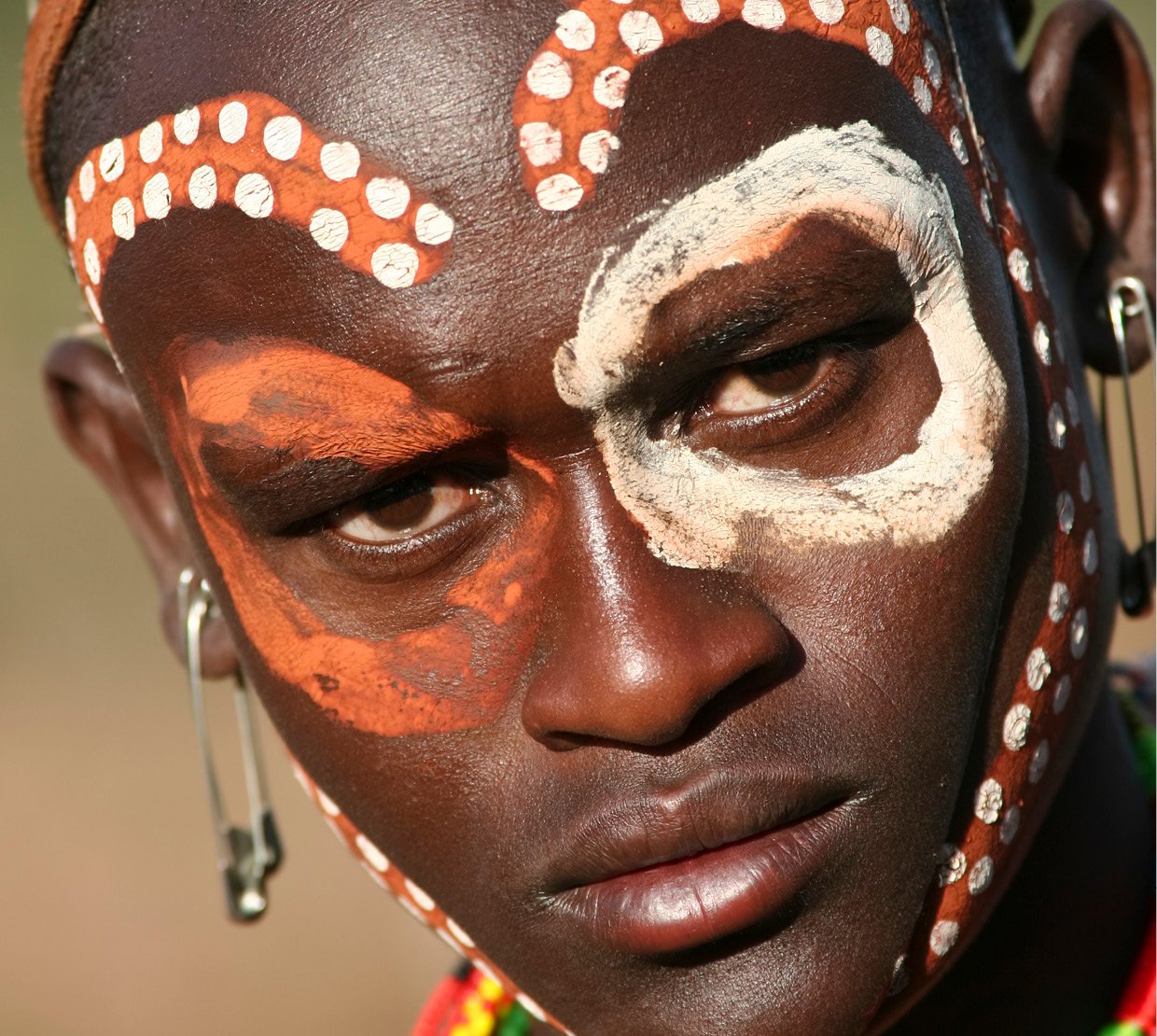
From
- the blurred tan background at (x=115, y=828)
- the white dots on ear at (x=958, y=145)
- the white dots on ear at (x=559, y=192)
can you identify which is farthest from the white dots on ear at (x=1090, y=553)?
the blurred tan background at (x=115, y=828)

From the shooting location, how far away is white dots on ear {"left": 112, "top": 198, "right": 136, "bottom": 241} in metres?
2.12

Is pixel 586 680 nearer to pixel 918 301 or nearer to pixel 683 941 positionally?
pixel 683 941

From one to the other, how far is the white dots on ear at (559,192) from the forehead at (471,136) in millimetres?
13

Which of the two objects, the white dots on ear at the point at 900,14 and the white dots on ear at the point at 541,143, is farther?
the white dots on ear at the point at 900,14

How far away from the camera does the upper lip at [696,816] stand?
181 cm

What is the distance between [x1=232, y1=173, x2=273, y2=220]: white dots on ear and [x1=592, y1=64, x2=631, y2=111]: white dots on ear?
1.48ft

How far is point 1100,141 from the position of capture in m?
2.54

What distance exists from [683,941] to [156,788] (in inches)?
288

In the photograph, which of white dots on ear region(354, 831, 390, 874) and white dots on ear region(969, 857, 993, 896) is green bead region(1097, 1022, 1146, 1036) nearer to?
white dots on ear region(969, 857, 993, 896)

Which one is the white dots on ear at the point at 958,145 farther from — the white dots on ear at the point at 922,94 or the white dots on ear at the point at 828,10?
the white dots on ear at the point at 828,10

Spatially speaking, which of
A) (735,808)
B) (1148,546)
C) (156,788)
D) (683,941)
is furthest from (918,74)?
(156,788)

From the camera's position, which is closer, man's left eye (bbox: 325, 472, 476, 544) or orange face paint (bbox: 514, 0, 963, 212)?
orange face paint (bbox: 514, 0, 963, 212)

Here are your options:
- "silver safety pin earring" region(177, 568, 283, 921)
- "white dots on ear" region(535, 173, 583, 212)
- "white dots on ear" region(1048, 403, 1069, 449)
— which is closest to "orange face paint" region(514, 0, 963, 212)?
"white dots on ear" region(535, 173, 583, 212)

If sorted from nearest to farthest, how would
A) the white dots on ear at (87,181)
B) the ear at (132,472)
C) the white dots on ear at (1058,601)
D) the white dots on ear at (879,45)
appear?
1. the white dots on ear at (879,45)
2. the white dots on ear at (1058,601)
3. the white dots on ear at (87,181)
4. the ear at (132,472)
